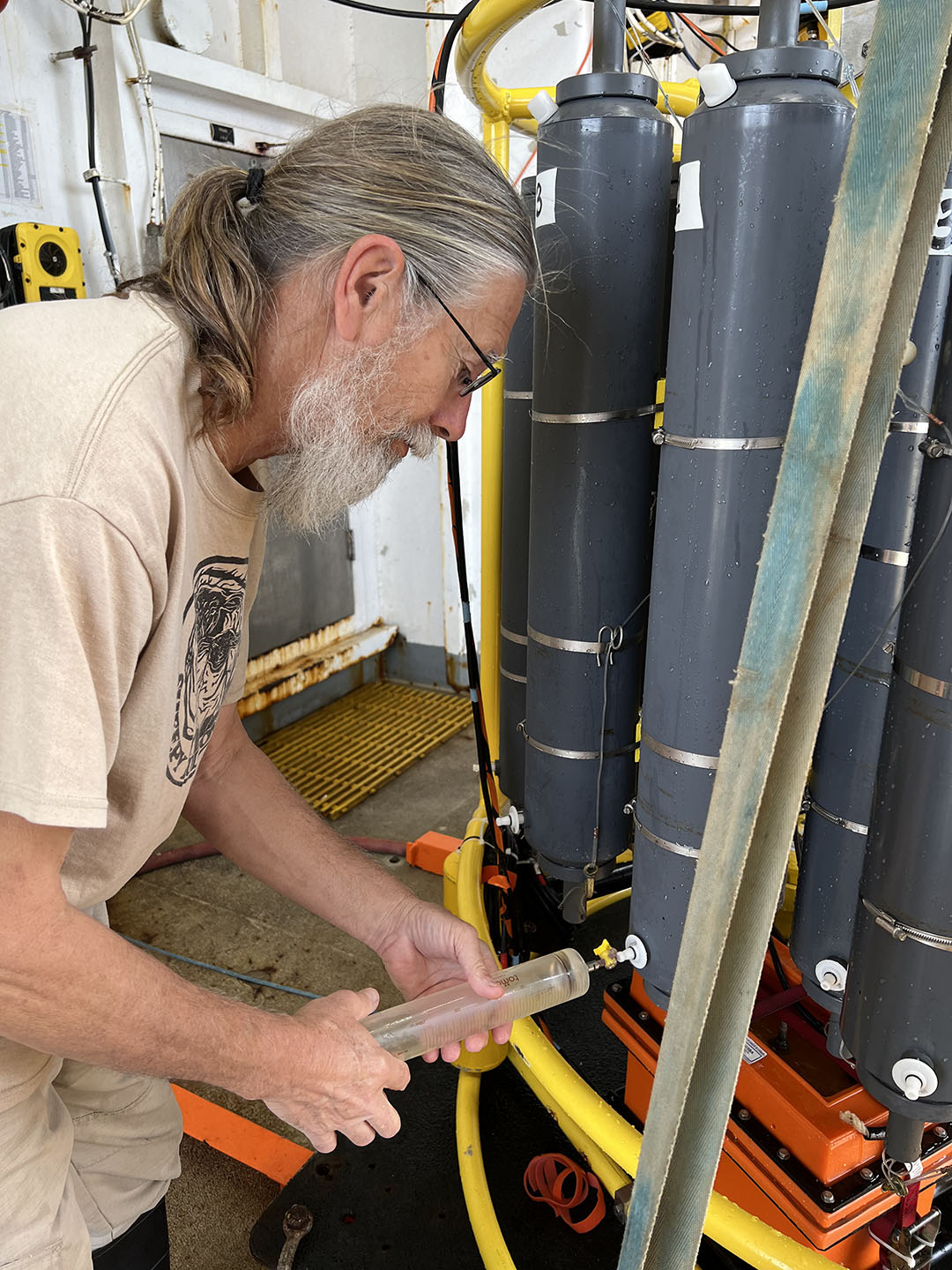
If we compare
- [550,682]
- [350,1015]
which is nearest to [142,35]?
[550,682]

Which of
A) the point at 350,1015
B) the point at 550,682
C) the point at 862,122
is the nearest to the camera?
the point at 862,122

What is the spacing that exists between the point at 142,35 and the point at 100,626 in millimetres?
2892

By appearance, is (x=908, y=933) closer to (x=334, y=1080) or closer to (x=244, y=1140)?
(x=334, y=1080)

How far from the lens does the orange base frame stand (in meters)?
1.23

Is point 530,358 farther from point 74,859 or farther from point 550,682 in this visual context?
point 74,859

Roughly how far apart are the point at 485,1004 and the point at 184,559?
720 mm

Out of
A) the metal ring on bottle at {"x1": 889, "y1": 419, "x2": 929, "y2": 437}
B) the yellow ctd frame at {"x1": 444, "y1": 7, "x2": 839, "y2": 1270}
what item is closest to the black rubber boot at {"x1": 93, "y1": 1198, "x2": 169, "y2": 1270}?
the yellow ctd frame at {"x1": 444, "y1": 7, "x2": 839, "y2": 1270}

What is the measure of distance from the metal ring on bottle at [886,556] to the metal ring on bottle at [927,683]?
0.27 meters

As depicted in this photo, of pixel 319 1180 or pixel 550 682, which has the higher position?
pixel 550 682

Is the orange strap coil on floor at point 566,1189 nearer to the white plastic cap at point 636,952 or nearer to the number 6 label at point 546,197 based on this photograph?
the white plastic cap at point 636,952

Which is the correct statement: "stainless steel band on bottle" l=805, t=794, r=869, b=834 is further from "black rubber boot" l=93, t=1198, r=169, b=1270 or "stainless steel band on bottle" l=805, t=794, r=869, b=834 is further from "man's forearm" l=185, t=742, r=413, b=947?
"black rubber boot" l=93, t=1198, r=169, b=1270

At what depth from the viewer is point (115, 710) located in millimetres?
859

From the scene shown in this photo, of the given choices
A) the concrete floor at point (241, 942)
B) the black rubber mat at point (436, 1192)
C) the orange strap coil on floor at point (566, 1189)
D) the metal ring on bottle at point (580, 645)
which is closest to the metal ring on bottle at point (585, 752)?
the metal ring on bottle at point (580, 645)

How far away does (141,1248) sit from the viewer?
4.49 ft
